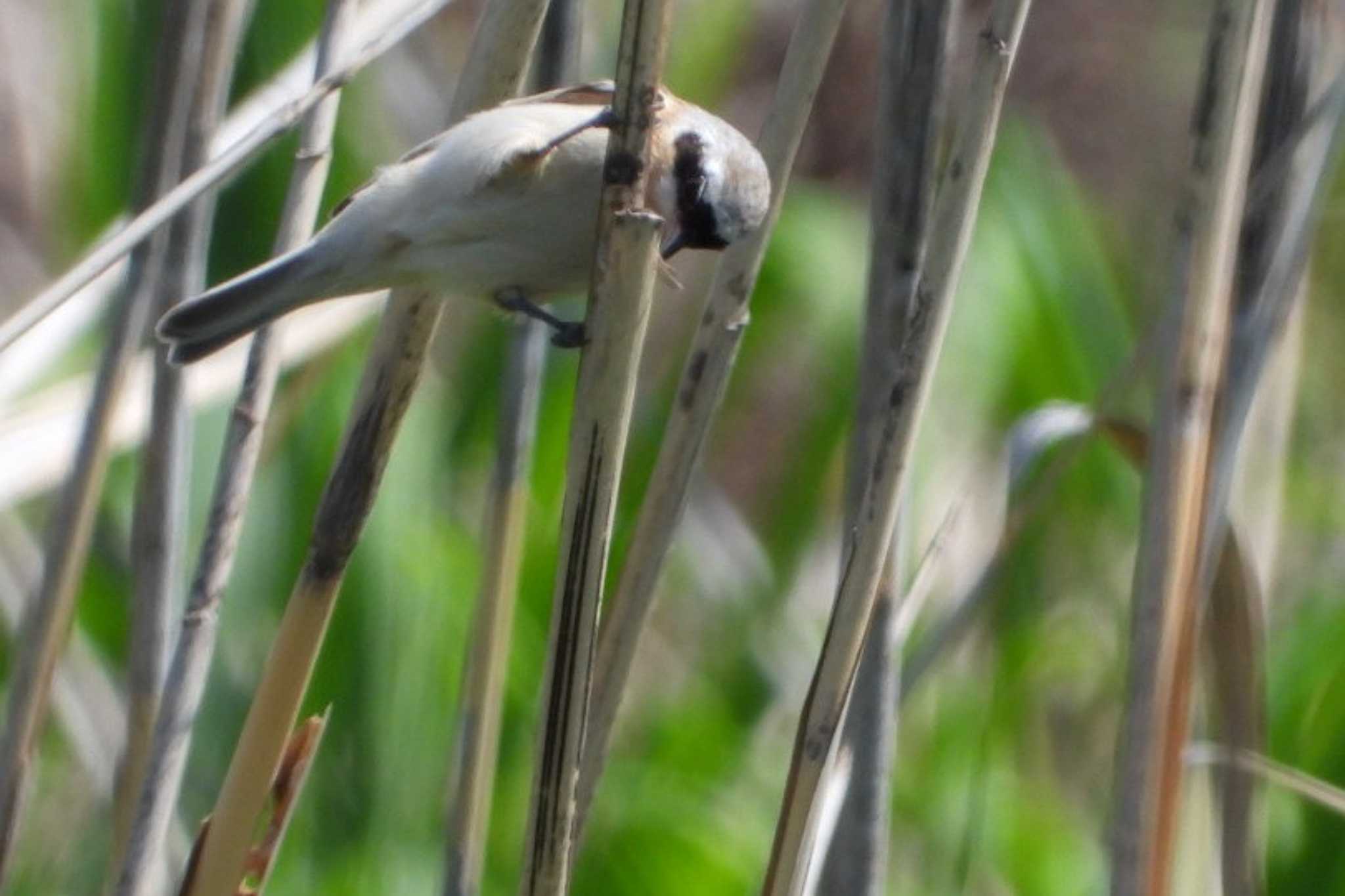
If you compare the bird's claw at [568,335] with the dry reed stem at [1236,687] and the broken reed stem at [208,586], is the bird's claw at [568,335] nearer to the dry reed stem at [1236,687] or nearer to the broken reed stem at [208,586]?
the broken reed stem at [208,586]

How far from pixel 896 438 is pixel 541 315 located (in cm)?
32

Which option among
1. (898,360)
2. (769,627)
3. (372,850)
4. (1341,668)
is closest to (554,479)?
(769,627)

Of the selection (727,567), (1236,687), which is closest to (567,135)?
(1236,687)

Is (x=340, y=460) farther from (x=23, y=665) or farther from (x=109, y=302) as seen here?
(x=109, y=302)

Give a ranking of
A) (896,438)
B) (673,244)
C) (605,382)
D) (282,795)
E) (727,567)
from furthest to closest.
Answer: (727,567) < (673,244) < (282,795) < (896,438) < (605,382)

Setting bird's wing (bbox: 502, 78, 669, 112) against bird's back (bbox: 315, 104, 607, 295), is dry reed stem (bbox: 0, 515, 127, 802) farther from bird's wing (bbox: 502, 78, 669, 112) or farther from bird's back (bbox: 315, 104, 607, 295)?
bird's wing (bbox: 502, 78, 669, 112)

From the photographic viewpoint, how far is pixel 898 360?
1251 millimetres

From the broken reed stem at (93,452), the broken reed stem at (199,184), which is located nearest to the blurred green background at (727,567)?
the broken reed stem at (93,452)

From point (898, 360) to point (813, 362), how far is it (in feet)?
5.04

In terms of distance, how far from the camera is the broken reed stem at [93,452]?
1350 millimetres

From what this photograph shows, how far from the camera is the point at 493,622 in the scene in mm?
1495

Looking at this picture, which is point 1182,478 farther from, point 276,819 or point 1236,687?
point 276,819

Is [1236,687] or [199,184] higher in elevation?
[199,184]

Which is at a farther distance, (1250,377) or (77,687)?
(77,687)
